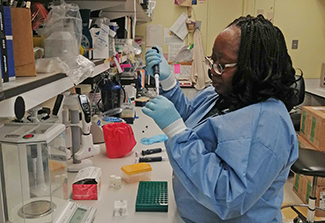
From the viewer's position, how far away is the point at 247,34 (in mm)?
1003

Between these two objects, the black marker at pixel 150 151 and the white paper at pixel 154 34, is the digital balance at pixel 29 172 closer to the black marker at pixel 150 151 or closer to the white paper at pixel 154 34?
the black marker at pixel 150 151

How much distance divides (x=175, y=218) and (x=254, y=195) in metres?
0.37

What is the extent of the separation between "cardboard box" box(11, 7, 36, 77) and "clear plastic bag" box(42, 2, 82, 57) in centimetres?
26

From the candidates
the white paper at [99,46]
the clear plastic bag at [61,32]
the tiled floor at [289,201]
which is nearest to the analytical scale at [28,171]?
the clear plastic bag at [61,32]

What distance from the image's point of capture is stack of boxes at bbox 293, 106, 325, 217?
2.67 m

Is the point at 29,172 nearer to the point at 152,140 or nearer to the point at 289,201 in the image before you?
the point at 152,140

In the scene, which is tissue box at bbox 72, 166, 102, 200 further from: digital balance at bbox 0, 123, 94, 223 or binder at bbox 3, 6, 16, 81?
binder at bbox 3, 6, 16, 81

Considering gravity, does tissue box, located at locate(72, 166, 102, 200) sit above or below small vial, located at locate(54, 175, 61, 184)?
below

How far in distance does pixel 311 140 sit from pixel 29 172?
2.81 metres

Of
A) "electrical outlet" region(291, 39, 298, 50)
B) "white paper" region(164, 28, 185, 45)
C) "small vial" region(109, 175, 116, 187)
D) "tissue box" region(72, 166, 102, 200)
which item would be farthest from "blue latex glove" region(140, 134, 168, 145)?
"electrical outlet" region(291, 39, 298, 50)

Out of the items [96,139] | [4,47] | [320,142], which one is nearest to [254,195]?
[4,47]

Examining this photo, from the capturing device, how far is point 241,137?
92 cm

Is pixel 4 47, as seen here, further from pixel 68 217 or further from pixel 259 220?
pixel 259 220

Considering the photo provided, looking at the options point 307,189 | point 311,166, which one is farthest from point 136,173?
point 307,189
